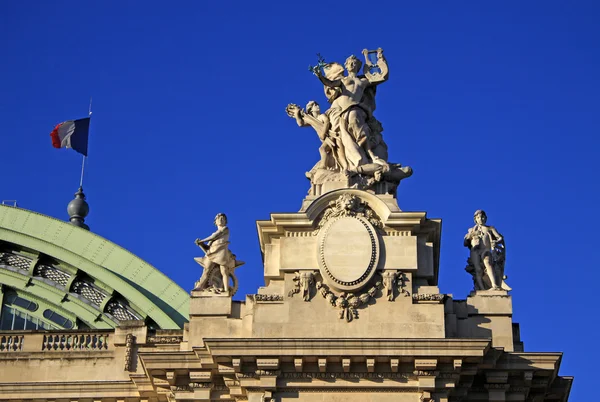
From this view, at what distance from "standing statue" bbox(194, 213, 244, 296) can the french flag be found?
13929 mm

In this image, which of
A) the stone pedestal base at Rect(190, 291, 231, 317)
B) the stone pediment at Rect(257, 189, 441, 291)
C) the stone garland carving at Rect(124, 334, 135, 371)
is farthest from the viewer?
the stone garland carving at Rect(124, 334, 135, 371)

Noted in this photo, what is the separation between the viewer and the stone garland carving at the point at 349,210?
4066 centimetres

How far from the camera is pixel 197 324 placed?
40375mm

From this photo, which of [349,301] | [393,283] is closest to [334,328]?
[349,301]

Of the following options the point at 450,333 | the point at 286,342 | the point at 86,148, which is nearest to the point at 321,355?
the point at 286,342

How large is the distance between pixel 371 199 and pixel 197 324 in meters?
5.27

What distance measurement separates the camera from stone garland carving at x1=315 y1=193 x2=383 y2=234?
1601 inches

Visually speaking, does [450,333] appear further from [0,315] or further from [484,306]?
[0,315]

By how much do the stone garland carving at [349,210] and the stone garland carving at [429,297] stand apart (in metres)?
2.06

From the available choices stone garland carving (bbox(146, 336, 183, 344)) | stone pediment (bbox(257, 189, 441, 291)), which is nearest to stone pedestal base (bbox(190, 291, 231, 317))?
stone pediment (bbox(257, 189, 441, 291))

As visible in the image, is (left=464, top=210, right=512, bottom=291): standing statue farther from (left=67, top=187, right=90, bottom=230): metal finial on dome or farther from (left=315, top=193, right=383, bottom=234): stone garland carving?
(left=67, top=187, right=90, bottom=230): metal finial on dome

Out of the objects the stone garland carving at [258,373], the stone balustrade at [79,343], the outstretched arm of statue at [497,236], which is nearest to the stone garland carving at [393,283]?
the outstretched arm of statue at [497,236]

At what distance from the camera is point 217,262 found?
135 feet

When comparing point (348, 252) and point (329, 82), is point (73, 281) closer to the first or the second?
point (329, 82)
